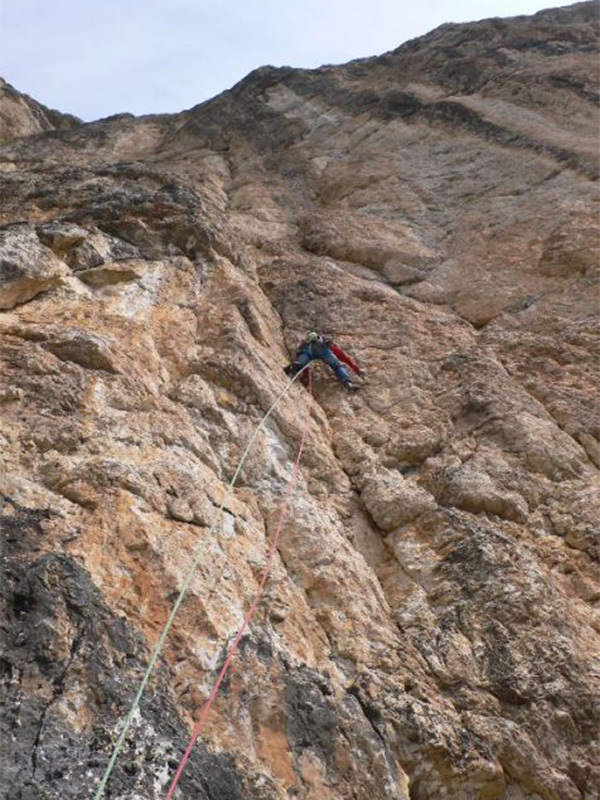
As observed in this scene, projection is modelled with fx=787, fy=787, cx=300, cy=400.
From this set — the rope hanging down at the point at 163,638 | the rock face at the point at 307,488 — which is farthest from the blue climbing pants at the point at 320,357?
the rope hanging down at the point at 163,638

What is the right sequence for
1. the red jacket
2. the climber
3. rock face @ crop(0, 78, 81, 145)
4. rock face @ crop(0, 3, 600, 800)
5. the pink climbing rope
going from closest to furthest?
the pink climbing rope
rock face @ crop(0, 3, 600, 800)
the climber
the red jacket
rock face @ crop(0, 78, 81, 145)

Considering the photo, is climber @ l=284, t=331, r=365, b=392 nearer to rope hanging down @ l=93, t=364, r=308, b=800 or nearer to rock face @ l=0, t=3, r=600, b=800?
rock face @ l=0, t=3, r=600, b=800

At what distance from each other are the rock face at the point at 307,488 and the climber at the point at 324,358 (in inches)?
8.1

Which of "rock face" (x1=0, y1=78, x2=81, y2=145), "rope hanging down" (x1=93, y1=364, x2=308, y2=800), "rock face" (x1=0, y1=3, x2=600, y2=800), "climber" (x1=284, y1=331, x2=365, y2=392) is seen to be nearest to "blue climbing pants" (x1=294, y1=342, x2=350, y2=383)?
"climber" (x1=284, y1=331, x2=365, y2=392)

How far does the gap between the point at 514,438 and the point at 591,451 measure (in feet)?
3.16

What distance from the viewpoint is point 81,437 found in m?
6.38

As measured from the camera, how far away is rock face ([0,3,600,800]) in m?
4.84

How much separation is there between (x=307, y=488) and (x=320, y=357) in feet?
8.98

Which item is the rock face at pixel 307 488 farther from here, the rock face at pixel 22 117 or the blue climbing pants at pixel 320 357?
the rock face at pixel 22 117

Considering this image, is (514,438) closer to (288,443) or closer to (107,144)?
(288,443)

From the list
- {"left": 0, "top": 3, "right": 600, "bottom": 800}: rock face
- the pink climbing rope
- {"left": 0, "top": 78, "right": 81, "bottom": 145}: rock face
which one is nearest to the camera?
the pink climbing rope

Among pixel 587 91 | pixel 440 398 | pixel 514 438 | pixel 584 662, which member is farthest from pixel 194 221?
pixel 587 91

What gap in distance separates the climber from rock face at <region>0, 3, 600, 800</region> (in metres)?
0.20

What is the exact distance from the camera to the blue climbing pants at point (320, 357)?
998cm
